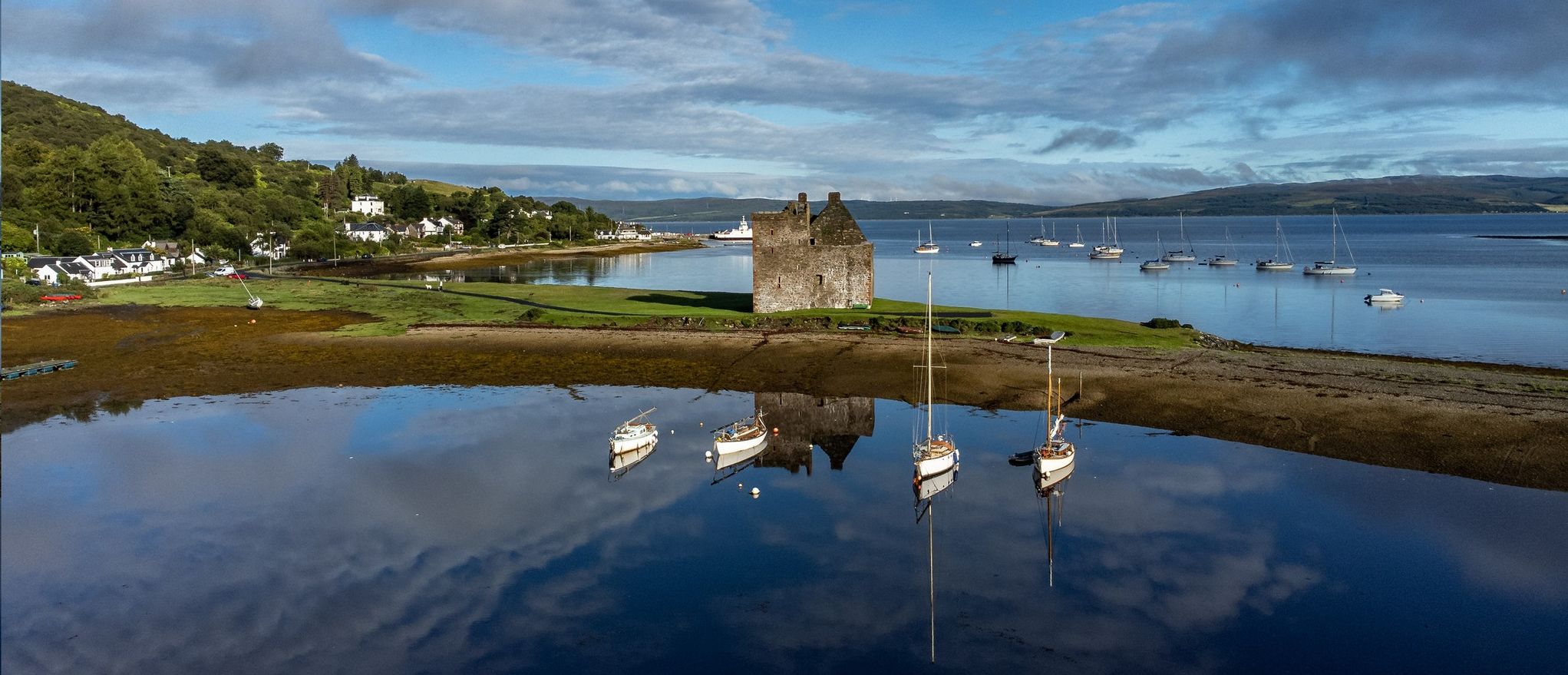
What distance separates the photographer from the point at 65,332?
52.0 m

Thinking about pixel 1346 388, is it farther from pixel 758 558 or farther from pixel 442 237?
pixel 442 237

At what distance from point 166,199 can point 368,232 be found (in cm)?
3111

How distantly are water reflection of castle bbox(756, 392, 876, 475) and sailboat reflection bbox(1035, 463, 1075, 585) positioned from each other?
19.5ft

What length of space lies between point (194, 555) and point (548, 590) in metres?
8.56

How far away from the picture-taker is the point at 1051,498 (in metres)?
25.7

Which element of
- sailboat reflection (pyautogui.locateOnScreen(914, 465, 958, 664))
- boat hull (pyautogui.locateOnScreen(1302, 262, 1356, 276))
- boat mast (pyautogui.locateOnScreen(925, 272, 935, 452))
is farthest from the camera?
boat hull (pyautogui.locateOnScreen(1302, 262, 1356, 276))

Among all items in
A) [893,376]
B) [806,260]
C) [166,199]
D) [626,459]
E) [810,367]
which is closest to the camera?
[626,459]

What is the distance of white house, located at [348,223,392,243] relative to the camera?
143 meters

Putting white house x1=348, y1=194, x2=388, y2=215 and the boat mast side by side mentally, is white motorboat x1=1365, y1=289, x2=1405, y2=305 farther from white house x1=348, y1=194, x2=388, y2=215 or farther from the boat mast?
white house x1=348, y1=194, x2=388, y2=215

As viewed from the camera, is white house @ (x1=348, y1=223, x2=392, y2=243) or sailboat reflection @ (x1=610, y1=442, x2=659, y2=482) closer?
sailboat reflection @ (x1=610, y1=442, x2=659, y2=482)

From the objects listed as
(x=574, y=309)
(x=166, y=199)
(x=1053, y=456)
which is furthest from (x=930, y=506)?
(x=166, y=199)

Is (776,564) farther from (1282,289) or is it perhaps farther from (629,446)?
(1282,289)

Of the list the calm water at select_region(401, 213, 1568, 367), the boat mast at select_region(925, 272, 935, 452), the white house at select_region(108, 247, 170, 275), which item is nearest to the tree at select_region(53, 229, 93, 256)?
the white house at select_region(108, 247, 170, 275)

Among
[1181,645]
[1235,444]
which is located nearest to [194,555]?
[1181,645]
